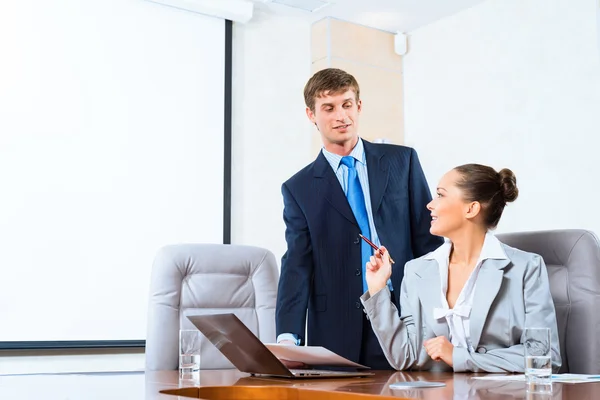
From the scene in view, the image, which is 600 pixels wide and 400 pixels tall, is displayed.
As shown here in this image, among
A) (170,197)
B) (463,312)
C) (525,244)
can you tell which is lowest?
(463,312)

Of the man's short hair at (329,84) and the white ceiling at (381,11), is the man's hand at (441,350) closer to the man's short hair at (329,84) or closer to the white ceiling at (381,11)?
the man's short hair at (329,84)

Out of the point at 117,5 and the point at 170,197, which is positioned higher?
the point at 117,5

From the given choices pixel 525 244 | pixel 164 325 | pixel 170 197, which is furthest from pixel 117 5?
pixel 525 244

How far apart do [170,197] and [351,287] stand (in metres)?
2.07

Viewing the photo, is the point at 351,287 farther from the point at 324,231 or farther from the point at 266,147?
the point at 266,147

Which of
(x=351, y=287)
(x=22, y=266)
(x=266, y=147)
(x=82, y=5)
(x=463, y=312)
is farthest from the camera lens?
(x=266, y=147)

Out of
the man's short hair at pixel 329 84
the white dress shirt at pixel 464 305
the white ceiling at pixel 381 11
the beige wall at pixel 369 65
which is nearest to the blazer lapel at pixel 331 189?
the man's short hair at pixel 329 84

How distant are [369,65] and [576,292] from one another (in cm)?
316

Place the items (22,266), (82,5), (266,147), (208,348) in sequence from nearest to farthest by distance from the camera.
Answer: (208,348) < (22,266) < (82,5) < (266,147)

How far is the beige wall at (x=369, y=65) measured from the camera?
4.78 m

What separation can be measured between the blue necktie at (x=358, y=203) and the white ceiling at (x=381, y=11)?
2352 mm

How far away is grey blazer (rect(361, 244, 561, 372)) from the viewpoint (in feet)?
6.21

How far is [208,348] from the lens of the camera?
254 cm

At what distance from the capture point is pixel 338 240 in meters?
2.38
